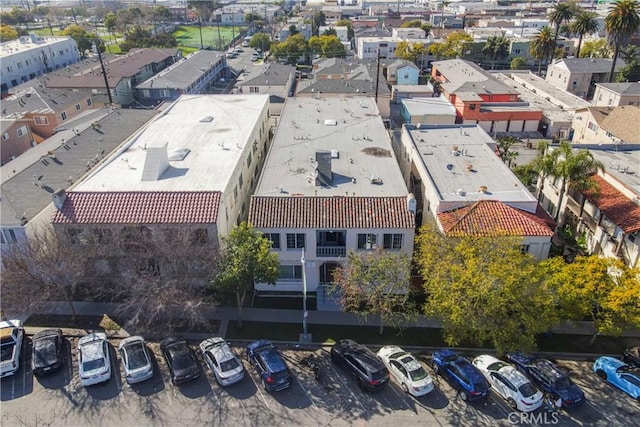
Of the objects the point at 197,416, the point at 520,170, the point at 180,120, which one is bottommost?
the point at 197,416

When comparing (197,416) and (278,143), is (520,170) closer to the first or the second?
(278,143)

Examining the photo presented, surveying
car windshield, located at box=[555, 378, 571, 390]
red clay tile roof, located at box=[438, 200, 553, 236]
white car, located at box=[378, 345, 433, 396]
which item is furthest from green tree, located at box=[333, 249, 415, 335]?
car windshield, located at box=[555, 378, 571, 390]

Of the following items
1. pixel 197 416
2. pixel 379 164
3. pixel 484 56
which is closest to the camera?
pixel 197 416

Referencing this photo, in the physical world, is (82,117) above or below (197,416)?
above

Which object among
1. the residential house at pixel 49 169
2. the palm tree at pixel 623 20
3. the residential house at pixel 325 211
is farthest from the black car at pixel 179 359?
the palm tree at pixel 623 20

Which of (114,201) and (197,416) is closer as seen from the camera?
(197,416)

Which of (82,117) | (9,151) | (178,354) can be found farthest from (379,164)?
(9,151)

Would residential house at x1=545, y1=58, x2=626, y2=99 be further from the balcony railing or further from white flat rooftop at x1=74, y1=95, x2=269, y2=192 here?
the balcony railing

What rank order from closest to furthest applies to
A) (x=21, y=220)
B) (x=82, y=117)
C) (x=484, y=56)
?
(x=21, y=220), (x=82, y=117), (x=484, y=56)
